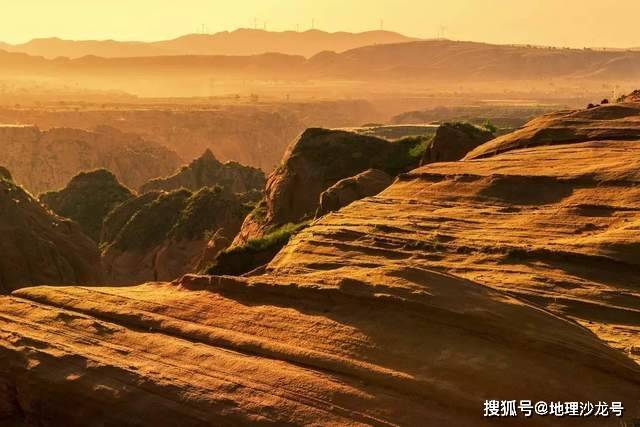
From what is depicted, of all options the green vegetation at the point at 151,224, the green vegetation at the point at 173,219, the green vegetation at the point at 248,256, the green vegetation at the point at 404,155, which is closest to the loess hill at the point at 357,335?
the green vegetation at the point at 248,256

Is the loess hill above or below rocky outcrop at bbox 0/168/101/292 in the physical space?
above

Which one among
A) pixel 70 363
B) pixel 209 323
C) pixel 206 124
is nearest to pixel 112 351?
pixel 70 363

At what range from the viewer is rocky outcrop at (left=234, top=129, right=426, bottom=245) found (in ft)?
83.4

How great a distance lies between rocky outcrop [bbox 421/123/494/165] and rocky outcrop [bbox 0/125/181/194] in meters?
53.2

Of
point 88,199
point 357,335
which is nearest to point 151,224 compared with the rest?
point 88,199

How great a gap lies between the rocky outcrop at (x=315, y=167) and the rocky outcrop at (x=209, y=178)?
2674 cm

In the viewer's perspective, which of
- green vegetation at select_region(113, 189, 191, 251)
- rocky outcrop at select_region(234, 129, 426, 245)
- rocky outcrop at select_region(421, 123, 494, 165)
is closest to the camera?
rocky outcrop at select_region(421, 123, 494, 165)

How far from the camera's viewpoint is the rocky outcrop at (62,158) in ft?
242

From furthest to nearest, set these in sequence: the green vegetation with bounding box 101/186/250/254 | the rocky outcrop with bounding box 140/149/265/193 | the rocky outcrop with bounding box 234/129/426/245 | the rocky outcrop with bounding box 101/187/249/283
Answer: the rocky outcrop with bounding box 140/149/265/193 < the green vegetation with bounding box 101/186/250/254 < the rocky outcrop with bounding box 101/187/249/283 < the rocky outcrop with bounding box 234/129/426/245

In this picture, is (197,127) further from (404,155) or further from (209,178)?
(404,155)

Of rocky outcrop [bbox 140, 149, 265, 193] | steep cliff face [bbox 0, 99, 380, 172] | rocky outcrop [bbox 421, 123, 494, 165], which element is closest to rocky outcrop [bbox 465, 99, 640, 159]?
rocky outcrop [bbox 421, 123, 494, 165]

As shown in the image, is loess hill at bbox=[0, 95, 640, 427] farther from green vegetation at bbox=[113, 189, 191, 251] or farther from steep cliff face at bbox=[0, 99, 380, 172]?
steep cliff face at bbox=[0, 99, 380, 172]

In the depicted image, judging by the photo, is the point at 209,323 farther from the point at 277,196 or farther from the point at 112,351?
the point at 277,196

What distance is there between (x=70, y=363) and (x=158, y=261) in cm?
2501
